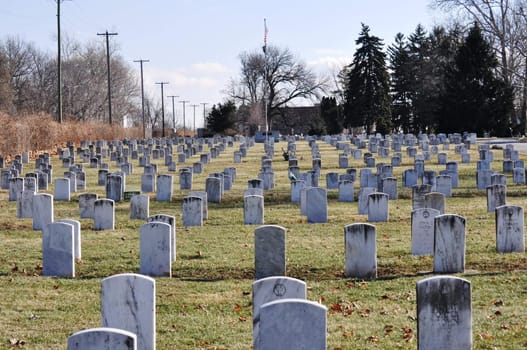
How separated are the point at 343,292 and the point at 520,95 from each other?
73400mm

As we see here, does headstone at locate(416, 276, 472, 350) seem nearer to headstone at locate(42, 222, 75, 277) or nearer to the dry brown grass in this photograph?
headstone at locate(42, 222, 75, 277)

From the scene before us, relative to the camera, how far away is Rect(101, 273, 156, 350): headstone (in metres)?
8.12

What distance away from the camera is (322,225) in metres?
18.1

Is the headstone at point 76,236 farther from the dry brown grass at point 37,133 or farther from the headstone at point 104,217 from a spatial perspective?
the dry brown grass at point 37,133

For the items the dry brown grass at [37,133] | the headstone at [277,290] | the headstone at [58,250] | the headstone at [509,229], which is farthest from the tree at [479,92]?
the headstone at [277,290]

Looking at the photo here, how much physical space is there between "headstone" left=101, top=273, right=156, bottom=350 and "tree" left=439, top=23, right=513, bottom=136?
201 feet

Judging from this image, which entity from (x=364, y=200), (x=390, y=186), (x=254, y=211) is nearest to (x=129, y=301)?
(x=254, y=211)

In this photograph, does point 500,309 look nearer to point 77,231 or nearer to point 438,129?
point 77,231

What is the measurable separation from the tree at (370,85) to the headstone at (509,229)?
66.5m

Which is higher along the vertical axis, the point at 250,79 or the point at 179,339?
the point at 250,79

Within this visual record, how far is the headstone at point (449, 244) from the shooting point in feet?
40.1

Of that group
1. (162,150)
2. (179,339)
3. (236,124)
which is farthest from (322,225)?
(236,124)

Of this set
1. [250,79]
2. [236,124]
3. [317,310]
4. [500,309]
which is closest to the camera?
[317,310]

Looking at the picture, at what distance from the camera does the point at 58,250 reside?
1238 centimetres
